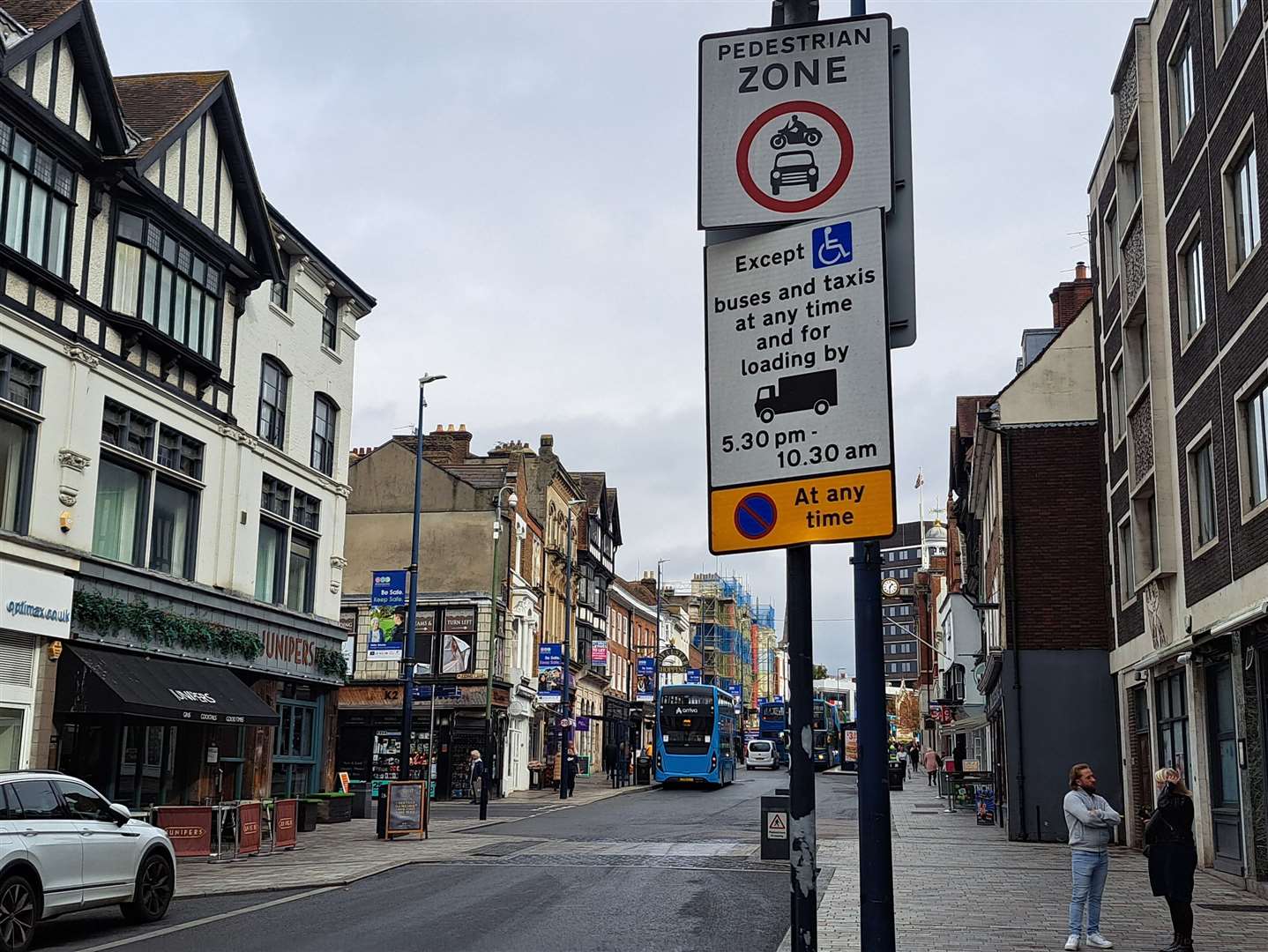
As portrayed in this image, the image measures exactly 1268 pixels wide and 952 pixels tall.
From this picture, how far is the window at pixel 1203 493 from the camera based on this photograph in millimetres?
19878

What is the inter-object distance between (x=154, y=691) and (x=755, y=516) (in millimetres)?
20900

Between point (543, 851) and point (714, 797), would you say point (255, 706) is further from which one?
point (714, 797)

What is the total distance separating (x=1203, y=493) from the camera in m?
20.4

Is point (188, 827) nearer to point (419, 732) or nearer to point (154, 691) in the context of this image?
point (154, 691)

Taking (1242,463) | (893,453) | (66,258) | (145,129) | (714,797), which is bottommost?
(714,797)

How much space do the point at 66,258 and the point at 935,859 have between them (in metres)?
17.4

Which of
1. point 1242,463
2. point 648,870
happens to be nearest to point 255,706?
point 648,870

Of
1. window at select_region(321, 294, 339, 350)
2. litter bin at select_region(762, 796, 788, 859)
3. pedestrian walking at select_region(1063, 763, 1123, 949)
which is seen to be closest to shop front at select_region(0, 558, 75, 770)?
litter bin at select_region(762, 796, 788, 859)

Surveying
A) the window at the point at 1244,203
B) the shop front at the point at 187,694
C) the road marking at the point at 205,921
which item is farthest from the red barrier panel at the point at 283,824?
the window at the point at 1244,203

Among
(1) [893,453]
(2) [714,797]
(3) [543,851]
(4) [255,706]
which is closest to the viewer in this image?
(1) [893,453]

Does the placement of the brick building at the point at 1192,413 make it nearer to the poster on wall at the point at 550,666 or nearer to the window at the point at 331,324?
the window at the point at 331,324

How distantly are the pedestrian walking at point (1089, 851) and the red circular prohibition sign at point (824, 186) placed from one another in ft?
31.7

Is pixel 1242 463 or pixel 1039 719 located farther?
pixel 1039 719

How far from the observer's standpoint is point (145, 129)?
24.8 meters
